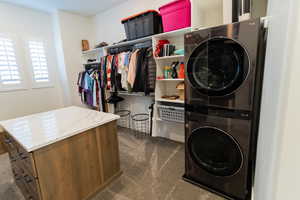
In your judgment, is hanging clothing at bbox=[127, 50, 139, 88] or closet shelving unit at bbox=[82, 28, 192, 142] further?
hanging clothing at bbox=[127, 50, 139, 88]

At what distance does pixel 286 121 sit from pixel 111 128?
1.55 metres

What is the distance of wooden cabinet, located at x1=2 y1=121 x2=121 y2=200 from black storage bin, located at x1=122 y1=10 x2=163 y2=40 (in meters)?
1.61

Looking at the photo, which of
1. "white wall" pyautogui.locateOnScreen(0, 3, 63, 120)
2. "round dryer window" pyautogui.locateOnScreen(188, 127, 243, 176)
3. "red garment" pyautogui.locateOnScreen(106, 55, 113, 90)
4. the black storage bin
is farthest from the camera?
"red garment" pyautogui.locateOnScreen(106, 55, 113, 90)

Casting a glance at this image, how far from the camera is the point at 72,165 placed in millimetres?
1335

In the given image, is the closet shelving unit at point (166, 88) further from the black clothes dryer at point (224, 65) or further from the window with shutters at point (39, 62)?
the window with shutters at point (39, 62)

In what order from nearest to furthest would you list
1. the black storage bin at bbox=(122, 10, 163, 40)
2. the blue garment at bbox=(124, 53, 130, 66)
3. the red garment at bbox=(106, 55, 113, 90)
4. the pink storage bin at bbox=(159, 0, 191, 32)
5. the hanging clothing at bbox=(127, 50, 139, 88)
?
1. the pink storage bin at bbox=(159, 0, 191, 32)
2. the black storage bin at bbox=(122, 10, 163, 40)
3. the hanging clothing at bbox=(127, 50, 139, 88)
4. the blue garment at bbox=(124, 53, 130, 66)
5. the red garment at bbox=(106, 55, 113, 90)

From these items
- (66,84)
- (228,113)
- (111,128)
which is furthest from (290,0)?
(66,84)

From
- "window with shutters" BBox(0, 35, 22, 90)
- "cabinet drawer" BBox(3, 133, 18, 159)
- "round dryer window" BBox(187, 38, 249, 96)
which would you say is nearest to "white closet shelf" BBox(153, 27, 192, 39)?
"round dryer window" BBox(187, 38, 249, 96)

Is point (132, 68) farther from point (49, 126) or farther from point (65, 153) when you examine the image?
point (65, 153)

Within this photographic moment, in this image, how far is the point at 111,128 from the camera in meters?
1.66

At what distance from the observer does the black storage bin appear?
230cm

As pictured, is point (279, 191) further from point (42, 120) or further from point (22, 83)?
point (22, 83)

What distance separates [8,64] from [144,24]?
2.69 metres

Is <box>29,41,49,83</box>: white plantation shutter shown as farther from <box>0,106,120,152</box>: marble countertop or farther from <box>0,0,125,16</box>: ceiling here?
<box>0,106,120,152</box>: marble countertop
